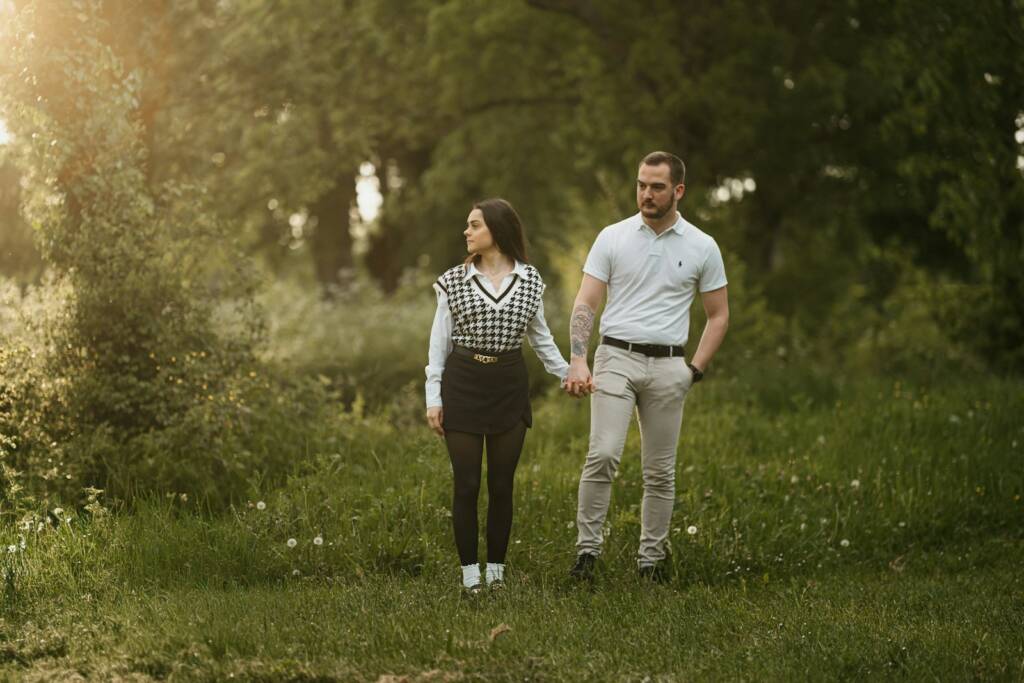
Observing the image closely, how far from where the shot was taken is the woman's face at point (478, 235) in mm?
5898

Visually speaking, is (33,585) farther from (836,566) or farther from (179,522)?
(836,566)

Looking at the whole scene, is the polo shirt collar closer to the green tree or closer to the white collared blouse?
the white collared blouse

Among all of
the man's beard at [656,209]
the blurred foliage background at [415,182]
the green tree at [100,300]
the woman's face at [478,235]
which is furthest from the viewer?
the blurred foliage background at [415,182]

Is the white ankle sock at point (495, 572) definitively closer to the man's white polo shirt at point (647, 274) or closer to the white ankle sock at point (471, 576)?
the white ankle sock at point (471, 576)

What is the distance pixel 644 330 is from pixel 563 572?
1.55 m

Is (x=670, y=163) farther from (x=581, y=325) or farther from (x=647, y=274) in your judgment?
(x=581, y=325)

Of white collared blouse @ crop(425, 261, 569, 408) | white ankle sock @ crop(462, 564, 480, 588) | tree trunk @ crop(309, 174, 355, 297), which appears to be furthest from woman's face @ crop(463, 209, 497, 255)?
tree trunk @ crop(309, 174, 355, 297)

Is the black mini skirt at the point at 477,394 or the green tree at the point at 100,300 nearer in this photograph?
the black mini skirt at the point at 477,394

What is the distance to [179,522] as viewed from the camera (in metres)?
6.77

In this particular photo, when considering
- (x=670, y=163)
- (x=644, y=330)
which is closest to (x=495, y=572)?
(x=644, y=330)

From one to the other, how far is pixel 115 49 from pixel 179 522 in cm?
474

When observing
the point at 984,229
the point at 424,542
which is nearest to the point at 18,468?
the point at 424,542

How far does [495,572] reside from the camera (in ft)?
19.7

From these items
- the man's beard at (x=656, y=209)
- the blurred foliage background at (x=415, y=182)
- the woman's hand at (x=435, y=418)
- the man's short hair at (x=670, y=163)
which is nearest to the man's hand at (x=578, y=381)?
the woman's hand at (x=435, y=418)
